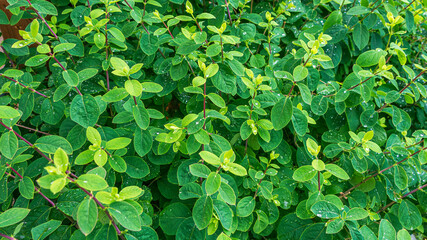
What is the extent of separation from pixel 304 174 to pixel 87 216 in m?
0.84

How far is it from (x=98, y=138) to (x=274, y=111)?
2.44 ft

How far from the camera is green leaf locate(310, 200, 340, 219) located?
3.90 ft

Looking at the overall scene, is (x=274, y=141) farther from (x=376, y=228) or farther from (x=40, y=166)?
(x=40, y=166)

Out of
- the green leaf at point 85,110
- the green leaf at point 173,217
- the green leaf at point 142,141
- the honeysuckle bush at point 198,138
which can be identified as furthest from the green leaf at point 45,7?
the green leaf at point 173,217

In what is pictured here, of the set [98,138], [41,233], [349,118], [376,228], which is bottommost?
[376,228]

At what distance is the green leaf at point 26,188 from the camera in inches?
46.9

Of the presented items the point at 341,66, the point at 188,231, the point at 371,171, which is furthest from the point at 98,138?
the point at 341,66

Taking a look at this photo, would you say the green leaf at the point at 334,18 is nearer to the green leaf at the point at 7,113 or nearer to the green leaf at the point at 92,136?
the green leaf at the point at 92,136

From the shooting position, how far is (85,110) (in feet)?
4.07

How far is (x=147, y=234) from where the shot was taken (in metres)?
1.14

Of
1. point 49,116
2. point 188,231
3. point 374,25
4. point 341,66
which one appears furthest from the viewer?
point 341,66

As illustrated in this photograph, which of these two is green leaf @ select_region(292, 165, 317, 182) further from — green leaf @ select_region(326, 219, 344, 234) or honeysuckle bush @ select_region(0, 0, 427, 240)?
green leaf @ select_region(326, 219, 344, 234)

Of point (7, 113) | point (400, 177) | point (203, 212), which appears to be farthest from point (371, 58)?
point (7, 113)

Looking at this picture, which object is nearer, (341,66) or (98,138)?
(98,138)
